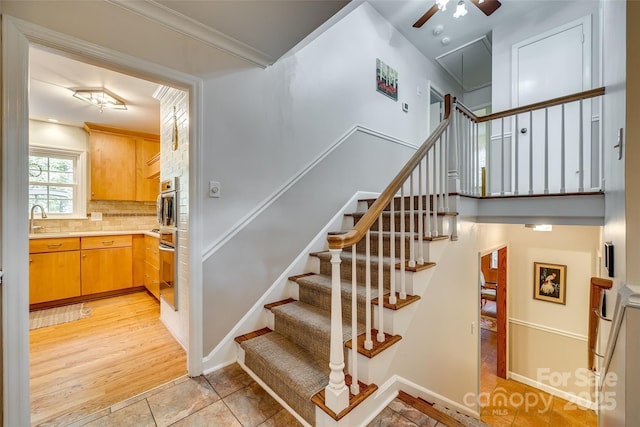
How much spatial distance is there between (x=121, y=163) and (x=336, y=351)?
174 inches

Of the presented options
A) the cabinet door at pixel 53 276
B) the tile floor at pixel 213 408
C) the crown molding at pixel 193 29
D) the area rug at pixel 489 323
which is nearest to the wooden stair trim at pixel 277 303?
the tile floor at pixel 213 408

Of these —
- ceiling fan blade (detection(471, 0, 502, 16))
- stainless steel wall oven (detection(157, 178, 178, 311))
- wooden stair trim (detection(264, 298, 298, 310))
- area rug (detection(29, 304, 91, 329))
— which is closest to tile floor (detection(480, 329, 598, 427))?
wooden stair trim (detection(264, 298, 298, 310))

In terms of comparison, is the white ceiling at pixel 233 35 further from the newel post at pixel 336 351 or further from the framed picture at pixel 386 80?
the newel post at pixel 336 351

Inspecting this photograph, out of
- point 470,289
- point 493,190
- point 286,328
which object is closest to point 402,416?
point 286,328

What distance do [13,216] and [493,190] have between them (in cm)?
462

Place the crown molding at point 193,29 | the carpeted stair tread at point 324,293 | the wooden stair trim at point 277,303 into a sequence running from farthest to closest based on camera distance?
the wooden stair trim at point 277,303, the carpeted stair tread at point 324,293, the crown molding at point 193,29

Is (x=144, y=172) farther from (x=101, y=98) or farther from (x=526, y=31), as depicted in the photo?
(x=526, y=31)

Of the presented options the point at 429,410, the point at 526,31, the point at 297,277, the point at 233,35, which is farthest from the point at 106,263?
the point at 526,31

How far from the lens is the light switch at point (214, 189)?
195 cm

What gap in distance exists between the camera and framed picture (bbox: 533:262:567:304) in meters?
3.44

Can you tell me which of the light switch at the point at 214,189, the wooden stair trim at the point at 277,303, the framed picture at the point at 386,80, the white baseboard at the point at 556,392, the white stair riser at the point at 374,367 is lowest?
the white baseboard at the point at 556,392

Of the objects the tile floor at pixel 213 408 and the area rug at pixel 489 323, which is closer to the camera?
the tile floor at pixel 213 408

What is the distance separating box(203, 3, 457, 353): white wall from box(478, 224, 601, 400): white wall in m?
1.84

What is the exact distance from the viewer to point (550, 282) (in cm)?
354
